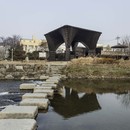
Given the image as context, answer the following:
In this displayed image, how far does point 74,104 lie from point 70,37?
22.8m

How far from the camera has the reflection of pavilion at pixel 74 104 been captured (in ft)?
30.9

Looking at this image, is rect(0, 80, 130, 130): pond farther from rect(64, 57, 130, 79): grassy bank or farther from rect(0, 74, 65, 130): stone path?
rect(64, 57, 130, 79): grassy bank

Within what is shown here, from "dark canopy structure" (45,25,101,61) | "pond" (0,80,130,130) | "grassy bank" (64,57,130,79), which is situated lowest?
"pond" (0,80,130,130)

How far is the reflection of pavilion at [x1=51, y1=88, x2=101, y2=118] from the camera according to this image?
9.41 meters

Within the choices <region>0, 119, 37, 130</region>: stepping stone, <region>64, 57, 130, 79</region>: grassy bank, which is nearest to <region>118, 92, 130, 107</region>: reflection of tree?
<region>0, 119, 37, 130</region>: stepping stone

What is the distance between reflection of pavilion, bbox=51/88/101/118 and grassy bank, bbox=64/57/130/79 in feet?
33.6

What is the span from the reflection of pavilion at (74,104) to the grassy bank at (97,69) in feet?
33.6

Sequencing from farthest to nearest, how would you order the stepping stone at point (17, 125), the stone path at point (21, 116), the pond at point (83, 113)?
the pond at point (83, 113) → the stone path at point (21, 116) → the stepping stone at point (17, 125)

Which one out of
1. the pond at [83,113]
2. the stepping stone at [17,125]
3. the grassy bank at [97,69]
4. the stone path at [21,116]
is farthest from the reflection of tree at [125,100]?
the grassy bank at [97,69]

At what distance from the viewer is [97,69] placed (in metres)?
24.4

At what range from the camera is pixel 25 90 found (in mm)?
14781

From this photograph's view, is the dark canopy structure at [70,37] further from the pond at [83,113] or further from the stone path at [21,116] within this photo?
the stone path at [21,116]

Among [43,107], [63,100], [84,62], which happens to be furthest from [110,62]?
[43,107]

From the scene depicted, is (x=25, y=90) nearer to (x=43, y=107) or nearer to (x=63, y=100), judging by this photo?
(x=63, y=100)
